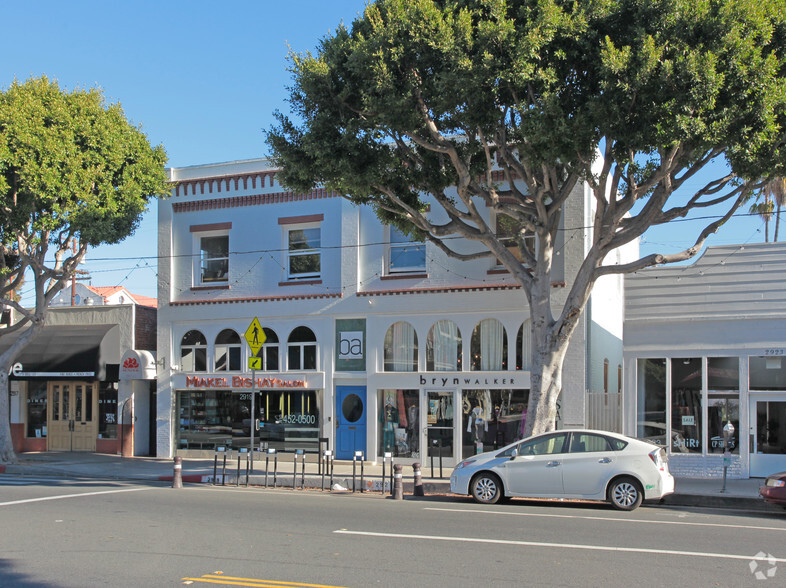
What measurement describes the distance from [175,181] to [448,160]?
Result: 11767 mm

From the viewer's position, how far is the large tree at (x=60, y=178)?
2000cm

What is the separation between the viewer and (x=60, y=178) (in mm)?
20172

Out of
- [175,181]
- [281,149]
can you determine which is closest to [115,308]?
[175,181]

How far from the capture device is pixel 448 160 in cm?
1686

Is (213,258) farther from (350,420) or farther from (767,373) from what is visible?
(767,373)

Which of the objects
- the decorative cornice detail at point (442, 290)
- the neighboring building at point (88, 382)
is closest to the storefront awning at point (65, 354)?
the neighboring building at point (88, 382)

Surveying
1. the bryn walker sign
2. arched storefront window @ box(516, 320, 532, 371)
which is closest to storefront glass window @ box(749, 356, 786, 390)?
arched storefront window @ box(516, 320, 532, 371)

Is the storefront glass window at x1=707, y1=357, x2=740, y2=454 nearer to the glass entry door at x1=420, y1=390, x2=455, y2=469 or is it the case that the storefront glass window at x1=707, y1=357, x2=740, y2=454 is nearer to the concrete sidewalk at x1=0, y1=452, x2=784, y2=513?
the concrete sidewalk at x1=0, y1=452, x2=784, y2=513

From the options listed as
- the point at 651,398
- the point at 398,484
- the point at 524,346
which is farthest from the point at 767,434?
the point at 398,484

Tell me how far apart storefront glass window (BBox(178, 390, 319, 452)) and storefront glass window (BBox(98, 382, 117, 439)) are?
109 inches

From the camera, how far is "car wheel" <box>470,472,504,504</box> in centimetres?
1434

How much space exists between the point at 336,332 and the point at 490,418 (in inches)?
203

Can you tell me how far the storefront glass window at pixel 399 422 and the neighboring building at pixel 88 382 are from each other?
313 inches

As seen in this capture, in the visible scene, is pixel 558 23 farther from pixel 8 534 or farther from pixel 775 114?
pixel 8 534
